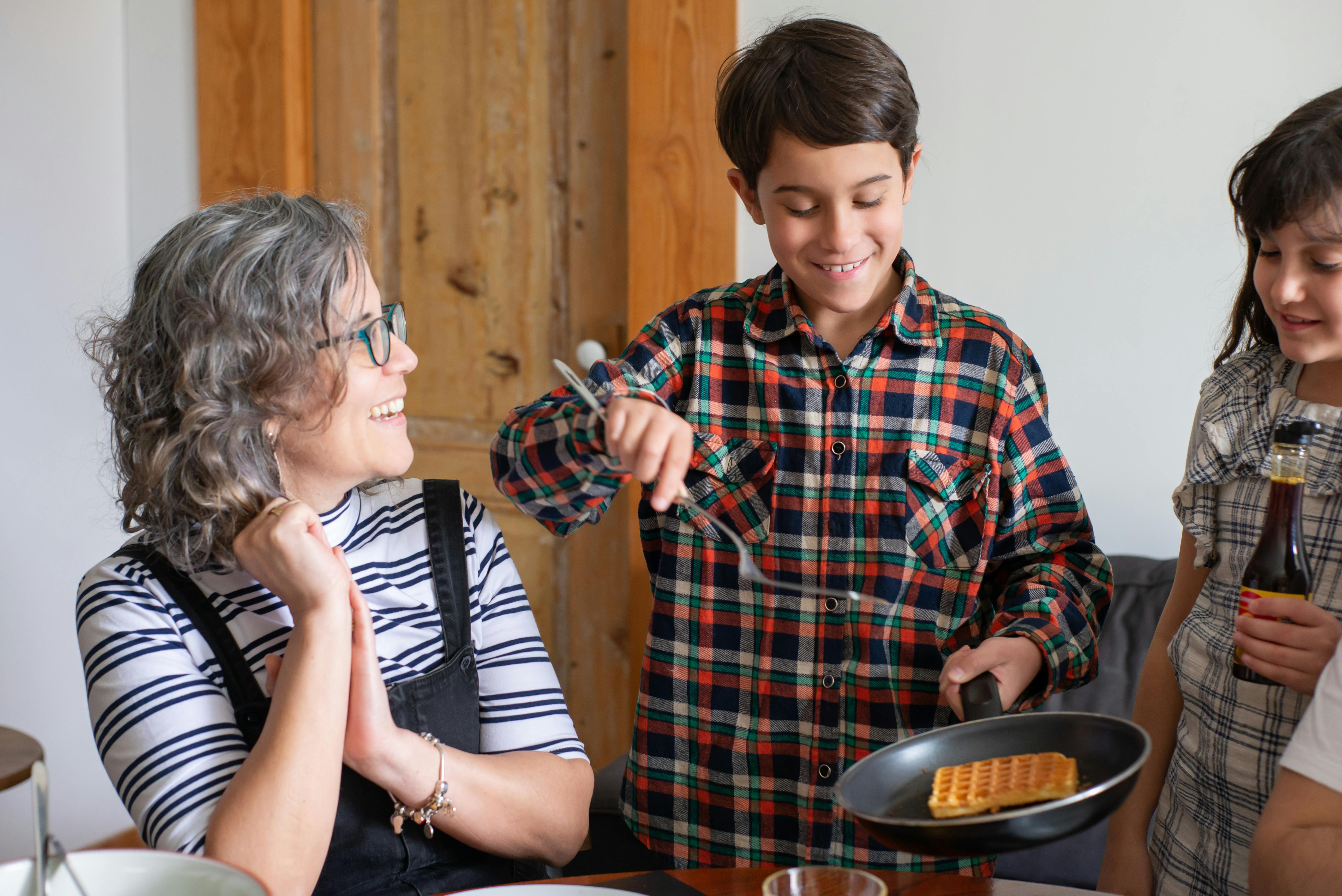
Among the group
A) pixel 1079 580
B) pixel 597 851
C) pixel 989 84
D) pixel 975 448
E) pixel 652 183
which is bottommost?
pixel 597 851

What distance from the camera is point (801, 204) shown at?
124cm

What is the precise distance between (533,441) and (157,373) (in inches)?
17.2

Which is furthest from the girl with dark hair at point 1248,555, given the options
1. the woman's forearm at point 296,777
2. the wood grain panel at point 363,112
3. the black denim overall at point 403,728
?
the wood grain panel at point 363,112

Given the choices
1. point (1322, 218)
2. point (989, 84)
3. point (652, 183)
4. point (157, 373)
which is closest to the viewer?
point (1322, 218)

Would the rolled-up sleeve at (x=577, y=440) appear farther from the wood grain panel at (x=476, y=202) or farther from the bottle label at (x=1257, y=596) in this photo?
the wood grain panel at (x=476, y=202)

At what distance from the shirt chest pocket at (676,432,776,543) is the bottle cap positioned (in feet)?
1.91

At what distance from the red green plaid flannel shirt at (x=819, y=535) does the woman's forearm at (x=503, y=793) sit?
235mm

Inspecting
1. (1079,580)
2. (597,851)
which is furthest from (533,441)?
(597,851)

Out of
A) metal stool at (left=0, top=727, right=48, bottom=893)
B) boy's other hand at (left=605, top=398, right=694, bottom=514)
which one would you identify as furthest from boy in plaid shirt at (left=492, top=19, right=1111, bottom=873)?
metal stool at (left=0, top=727, right=48, bottom=893)

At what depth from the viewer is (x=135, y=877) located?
0.74 meters

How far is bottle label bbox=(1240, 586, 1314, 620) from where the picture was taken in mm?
1020

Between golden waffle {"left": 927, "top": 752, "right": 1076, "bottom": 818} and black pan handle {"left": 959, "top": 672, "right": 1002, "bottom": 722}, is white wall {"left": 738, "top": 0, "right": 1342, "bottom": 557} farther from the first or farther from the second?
golden waffle {"left": 927, "top": 752, "right": 1076, "bottom": 818}

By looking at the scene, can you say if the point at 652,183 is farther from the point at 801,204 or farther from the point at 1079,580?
the point at 1079,580

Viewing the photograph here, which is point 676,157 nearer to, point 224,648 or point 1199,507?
point 1199,507
